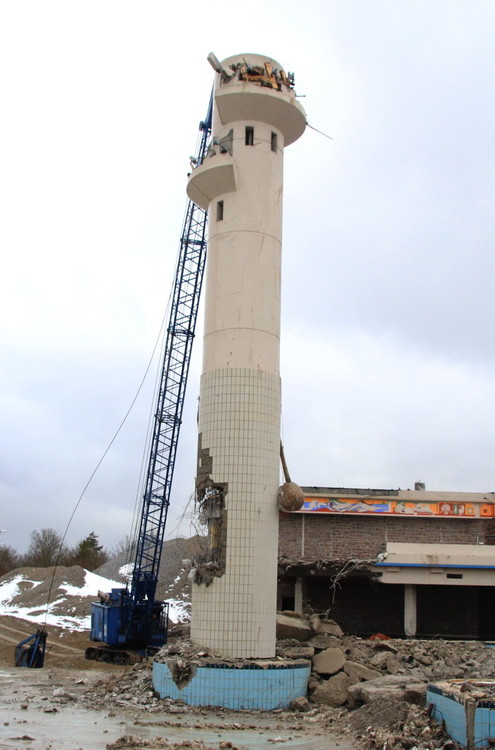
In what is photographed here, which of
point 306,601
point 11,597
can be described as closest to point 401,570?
point 306,601

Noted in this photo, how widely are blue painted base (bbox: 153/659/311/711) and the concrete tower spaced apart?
98 centimetres

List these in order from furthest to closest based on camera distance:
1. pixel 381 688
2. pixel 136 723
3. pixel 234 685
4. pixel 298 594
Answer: pixel 298 594 → pixel 234 685 → pixel 381 688 → pixel 136 723

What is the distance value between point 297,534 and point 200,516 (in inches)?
747

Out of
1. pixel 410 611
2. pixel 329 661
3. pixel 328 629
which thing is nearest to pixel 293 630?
pixel 328 629

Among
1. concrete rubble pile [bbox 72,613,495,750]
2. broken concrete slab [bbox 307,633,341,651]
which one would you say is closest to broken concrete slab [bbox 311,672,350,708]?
concrete rubble pile [bbox 72,613,495,750]

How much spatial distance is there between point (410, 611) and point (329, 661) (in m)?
16.9

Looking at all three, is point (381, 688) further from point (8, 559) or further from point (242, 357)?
point (8, 559)

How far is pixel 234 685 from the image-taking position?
1827 centimetres

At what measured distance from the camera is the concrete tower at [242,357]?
19875mm

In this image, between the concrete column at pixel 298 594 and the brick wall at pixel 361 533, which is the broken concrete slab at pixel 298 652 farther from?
the brick wall at pixel 361 533

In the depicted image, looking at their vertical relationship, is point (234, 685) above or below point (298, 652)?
below

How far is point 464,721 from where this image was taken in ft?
41.5

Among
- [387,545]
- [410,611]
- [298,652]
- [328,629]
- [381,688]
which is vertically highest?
[387,545]

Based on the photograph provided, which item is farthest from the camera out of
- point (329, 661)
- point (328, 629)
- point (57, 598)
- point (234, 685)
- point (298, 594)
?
point (57, 598)
